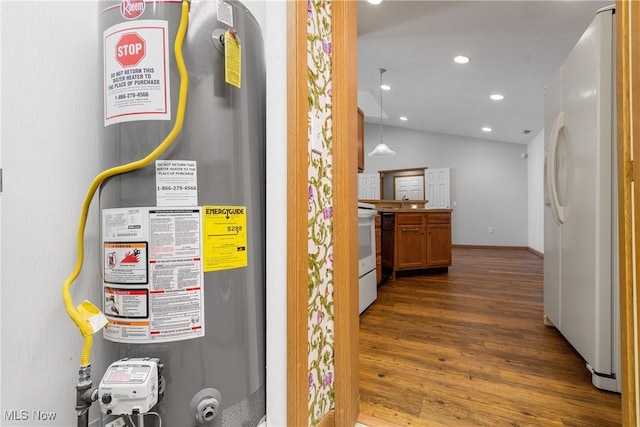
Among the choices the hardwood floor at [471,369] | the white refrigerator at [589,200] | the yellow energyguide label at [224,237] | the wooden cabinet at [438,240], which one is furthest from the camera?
the wooden cabinet at [438,240]

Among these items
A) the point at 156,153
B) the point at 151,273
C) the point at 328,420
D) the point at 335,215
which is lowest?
the point at 328,420

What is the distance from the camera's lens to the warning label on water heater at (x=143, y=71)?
65 cm

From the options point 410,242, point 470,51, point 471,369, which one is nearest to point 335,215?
point 471,369

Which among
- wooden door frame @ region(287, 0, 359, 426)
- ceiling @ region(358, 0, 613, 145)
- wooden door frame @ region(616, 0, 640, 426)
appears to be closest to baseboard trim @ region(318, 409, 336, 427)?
wooden door frame @ region(287, 0, 359, 426)

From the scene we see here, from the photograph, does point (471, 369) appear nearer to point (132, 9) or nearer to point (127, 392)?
point (127, 392)

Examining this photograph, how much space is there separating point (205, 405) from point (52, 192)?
618 mm

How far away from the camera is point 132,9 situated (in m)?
0.66

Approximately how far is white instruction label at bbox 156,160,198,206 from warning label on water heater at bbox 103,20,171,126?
0.35 ft

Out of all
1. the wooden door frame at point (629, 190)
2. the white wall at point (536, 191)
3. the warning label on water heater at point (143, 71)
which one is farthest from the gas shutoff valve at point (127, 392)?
the white wall at point (536, 191)

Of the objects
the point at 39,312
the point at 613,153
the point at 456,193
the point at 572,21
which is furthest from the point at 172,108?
the point at 456,193

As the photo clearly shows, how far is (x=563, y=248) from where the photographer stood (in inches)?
65.8

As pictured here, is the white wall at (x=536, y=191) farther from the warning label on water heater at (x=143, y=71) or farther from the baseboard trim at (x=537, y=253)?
the warning label on water heater at (x=143, y=71)

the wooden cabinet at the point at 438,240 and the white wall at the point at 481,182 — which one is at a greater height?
the white wall at the point at 481,182

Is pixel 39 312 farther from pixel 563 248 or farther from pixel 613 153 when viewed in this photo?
pixel 563 248
